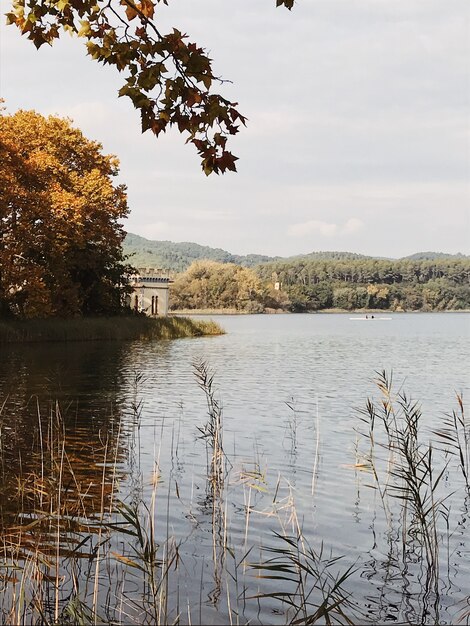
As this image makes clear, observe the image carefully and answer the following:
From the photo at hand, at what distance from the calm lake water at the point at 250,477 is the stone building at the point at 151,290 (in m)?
52.7

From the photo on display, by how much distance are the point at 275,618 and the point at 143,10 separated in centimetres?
514

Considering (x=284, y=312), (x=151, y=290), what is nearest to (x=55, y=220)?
(x=151, y=290)

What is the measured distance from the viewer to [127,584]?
6945mm

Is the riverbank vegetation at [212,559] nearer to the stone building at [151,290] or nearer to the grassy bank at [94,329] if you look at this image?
the grassy bank at [94,329]

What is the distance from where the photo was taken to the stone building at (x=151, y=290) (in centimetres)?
8212

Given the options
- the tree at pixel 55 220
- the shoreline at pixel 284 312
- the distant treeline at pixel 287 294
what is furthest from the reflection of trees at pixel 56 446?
the distant treeline at pixel 287 294

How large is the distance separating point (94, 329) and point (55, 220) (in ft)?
26.9

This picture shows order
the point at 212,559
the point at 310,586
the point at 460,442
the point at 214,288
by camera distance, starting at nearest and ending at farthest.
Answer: the point at 310,586 < the point at 212,559 < the point at 460,442 < the point at 214,288

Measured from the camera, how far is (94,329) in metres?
46.9

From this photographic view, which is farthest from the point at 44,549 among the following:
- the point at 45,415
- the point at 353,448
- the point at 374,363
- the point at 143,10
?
the point at 374,363

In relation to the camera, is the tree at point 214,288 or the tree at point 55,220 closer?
the tree at point 55,220

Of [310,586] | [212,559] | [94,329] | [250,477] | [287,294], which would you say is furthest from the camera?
[287,294]

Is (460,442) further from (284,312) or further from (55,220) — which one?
(284,312)

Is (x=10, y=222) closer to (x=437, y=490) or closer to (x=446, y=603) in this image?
(x=437, y=490)
